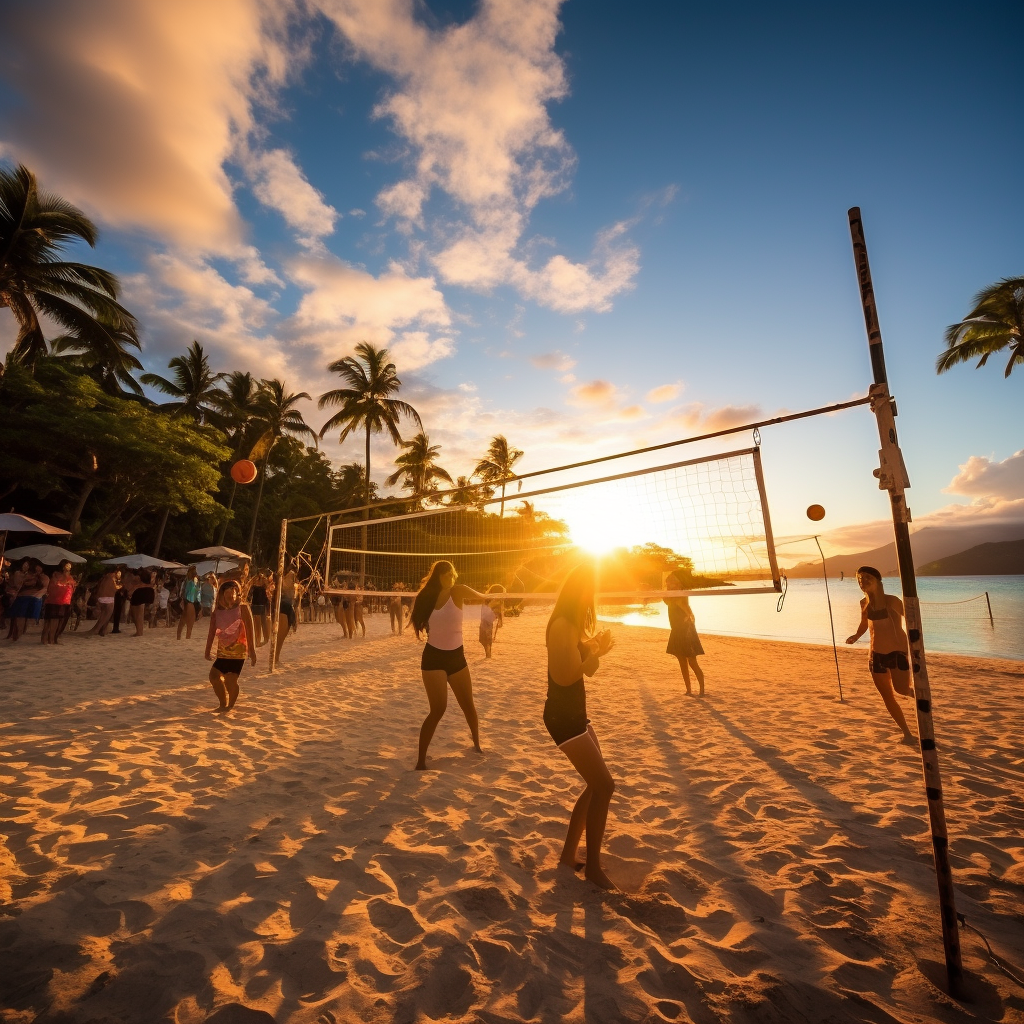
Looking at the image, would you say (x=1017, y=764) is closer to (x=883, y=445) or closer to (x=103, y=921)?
(x=883, y=445)

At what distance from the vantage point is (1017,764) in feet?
15.1

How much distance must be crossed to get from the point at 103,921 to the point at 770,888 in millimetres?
3285

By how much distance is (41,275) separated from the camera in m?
15.9

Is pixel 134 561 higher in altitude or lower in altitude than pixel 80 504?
lower

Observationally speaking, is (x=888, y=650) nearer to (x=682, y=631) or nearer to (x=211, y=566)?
(x=682, y=631)

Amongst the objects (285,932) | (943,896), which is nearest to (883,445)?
(943,896)

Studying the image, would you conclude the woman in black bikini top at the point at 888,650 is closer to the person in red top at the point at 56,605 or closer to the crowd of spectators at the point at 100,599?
the crowd of spectators at the point at 100,599

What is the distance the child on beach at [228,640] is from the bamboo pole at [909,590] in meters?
6.20

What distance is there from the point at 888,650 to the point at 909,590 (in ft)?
11.8

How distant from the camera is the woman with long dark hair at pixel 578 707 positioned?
2791 mm

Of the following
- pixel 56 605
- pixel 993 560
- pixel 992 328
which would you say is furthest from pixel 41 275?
pixel 993 560

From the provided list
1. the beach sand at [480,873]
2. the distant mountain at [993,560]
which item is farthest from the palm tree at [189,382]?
the distant mountain at [993,560]

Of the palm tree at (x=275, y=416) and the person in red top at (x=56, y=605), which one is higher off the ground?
the palm tree at (x=275, y=416)

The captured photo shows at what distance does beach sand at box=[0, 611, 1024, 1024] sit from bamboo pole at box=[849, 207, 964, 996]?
0.26m
